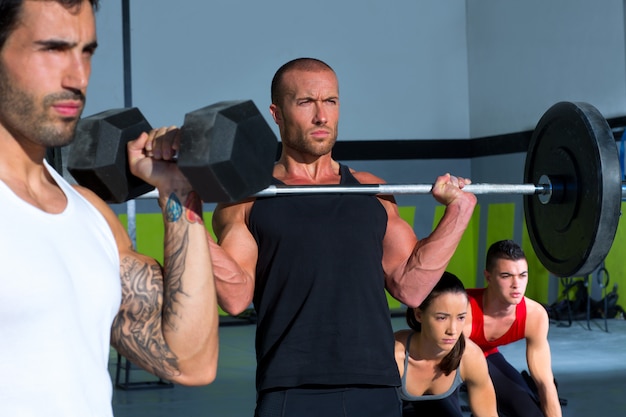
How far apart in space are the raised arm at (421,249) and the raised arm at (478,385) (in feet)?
3.87

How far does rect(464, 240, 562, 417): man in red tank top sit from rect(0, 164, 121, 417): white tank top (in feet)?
8.55

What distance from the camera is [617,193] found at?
2.65m

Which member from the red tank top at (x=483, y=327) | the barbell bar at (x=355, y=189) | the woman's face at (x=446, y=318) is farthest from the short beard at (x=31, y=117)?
the red tank top at (x=483, y=327)

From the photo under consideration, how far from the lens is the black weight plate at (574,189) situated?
8.65 feet

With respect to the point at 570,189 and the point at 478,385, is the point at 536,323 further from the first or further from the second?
the point at 570,189

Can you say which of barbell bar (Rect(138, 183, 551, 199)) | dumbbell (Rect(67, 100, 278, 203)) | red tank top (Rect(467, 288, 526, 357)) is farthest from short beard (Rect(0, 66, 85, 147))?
red tank top (Rect(467, 288, 526, 357))

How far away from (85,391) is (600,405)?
4.38m

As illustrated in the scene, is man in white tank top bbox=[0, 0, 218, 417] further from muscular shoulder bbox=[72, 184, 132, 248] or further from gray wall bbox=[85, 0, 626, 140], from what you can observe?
gray wall bbox=[85, 0, 626, 140]

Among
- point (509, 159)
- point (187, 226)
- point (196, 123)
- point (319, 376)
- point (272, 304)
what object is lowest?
point (319, 376)

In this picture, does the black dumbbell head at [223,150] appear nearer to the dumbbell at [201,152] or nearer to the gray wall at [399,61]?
the dumbbell at [201,152]

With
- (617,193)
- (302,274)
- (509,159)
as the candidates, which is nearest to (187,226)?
(302,274)

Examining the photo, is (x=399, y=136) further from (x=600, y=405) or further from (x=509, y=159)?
(x=600, y=405)

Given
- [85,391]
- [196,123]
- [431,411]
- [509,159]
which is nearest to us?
[85,391]

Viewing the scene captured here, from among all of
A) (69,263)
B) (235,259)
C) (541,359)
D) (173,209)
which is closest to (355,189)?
(235,259)
